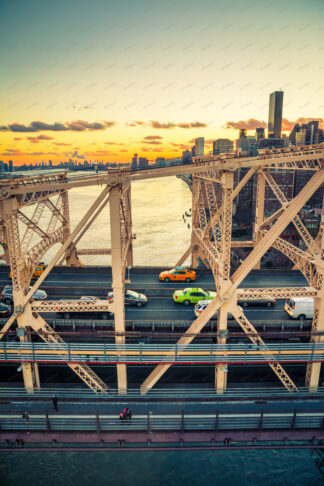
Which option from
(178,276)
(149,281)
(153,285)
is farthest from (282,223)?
(149,281)

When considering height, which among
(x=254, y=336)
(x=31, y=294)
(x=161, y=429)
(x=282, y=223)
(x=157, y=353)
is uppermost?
(x=282, y=223)

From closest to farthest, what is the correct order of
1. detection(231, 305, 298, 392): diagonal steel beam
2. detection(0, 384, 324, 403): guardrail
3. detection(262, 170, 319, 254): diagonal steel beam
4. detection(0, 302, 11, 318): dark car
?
1. detection(231, 305, 298, 392): diagonal steel beam
2. detection(0, 384, 324, 403): guardrail
3. detection(262, 170, 319, 254): diagonal steel beam
4. detection(0, 302, 11, 318): dark car

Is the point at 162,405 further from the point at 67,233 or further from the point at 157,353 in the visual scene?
the point at 67,233

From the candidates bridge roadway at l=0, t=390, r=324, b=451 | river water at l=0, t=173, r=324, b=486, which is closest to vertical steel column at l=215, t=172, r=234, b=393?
bridge roadway at l=0, t=390, r=324, b=451

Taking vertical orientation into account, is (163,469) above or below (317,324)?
below

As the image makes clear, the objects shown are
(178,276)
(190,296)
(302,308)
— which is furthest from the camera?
(178,276)

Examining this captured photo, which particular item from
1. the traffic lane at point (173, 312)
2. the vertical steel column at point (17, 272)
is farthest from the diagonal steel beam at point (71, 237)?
the traffic lane at point (173, 312)

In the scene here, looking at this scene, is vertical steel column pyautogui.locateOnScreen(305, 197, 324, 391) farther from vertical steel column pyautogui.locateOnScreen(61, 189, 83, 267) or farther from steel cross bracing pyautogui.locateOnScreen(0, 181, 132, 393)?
vertical steel column pyautogui.locateOnScreen(61, 189, 83, 267)
